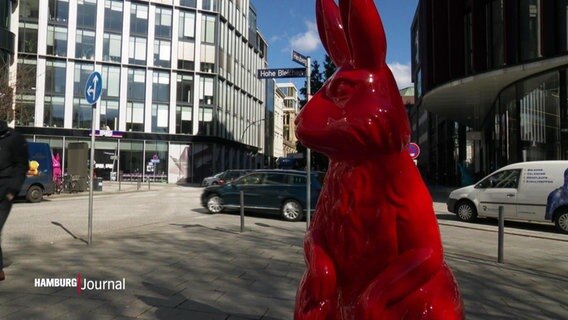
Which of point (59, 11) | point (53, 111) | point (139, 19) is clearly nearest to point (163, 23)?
point (139, 19)

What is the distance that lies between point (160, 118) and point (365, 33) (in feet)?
151

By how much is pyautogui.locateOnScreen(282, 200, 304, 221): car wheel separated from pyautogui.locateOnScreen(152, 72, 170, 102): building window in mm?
35242

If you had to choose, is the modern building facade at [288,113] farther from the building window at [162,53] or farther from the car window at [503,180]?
the car window at [503,180]

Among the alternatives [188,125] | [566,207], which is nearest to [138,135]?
[188,125]

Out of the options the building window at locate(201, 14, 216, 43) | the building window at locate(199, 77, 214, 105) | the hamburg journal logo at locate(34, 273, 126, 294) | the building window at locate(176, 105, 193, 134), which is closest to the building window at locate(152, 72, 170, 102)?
the building window at locate(176, 105, 193, 134)

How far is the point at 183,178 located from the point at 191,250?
39281 mm

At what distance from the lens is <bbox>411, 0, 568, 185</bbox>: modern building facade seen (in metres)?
18.5

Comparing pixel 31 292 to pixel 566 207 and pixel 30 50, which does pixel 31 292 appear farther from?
pixel 30 50

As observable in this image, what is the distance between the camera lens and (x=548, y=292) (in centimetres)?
595

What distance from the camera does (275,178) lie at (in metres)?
15.2

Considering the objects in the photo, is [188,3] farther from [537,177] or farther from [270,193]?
[537,177]

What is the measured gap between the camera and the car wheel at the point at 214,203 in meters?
15.7

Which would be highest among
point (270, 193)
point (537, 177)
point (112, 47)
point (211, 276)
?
point (112, 47)

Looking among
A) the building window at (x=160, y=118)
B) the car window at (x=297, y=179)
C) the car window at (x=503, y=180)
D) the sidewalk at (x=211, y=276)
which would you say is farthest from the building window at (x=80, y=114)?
the car window at (x=503, y=180)
